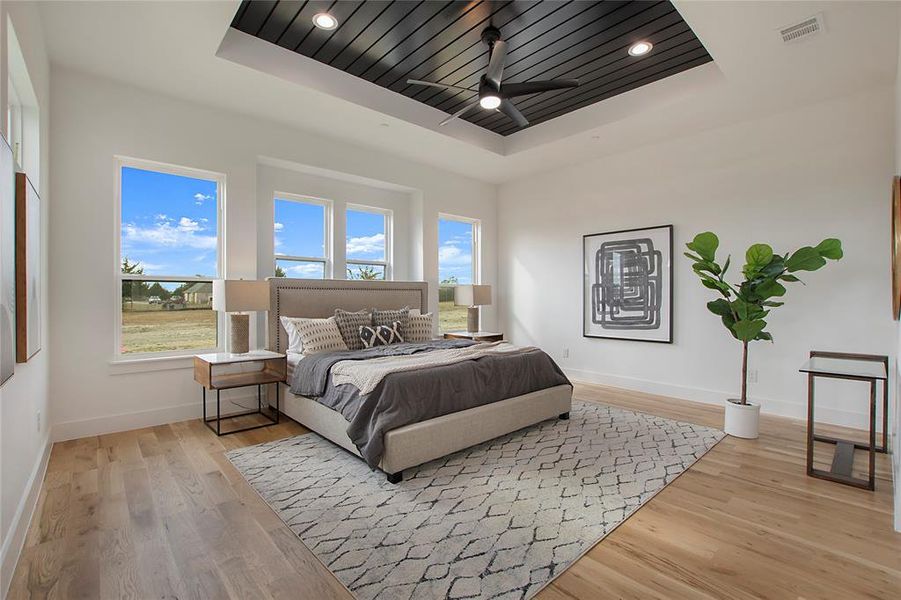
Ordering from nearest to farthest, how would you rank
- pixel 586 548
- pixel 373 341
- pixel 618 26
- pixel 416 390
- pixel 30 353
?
pixel 586 548 < pixel 30 353 < pixel 416 390 < pixel 618 26 < pixel 373 341

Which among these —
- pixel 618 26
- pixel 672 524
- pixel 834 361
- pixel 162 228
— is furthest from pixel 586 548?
pixel 162 228

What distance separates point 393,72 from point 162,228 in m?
2.62

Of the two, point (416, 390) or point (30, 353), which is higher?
point (30, 353)

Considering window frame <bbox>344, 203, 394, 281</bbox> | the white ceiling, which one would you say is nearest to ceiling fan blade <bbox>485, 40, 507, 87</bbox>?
the white ceiling

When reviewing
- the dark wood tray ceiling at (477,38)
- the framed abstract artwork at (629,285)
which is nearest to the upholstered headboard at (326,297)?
the dark wood tray ceiling at (477,38)

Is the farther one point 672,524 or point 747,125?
point 747,125

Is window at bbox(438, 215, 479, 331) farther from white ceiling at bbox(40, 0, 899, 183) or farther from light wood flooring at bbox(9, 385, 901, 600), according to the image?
light wood flooring at bbox(9, 385, 901, 600)

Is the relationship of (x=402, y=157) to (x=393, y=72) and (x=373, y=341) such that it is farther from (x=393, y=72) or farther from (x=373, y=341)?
(x=373, y=341)

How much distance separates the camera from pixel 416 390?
117 inches

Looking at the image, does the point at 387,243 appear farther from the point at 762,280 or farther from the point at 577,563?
the point at 577,563

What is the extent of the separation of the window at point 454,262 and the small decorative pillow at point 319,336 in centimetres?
230

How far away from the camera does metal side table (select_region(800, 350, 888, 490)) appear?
2.65m

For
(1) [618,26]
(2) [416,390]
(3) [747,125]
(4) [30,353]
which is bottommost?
(2) [416,390]

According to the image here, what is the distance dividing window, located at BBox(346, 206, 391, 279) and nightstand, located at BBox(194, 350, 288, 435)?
5.77ft
